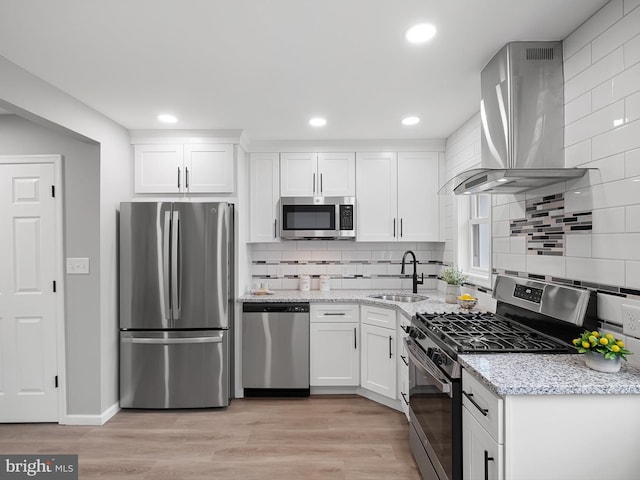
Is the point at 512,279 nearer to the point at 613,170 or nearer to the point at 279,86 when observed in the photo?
the point at 613,170

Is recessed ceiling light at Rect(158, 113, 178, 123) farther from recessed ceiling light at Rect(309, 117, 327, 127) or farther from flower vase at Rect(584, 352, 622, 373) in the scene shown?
flower vase at Rect(584, 352, 622, 373)

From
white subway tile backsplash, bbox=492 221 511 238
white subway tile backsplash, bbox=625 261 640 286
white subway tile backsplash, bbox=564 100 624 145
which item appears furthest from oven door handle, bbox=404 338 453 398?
white subway tile backsplash, bbox=564 100 624 145

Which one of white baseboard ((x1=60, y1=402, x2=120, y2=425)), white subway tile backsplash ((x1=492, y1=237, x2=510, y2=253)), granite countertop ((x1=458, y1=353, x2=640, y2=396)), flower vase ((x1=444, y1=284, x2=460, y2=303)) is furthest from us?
flower vase ((x1=444, y1=284, x2=460, y2=303))

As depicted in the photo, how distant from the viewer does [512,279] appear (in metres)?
2.37

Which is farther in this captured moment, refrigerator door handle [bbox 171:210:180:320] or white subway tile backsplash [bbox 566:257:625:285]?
refrigerator door handle [bbox 171:210:180:320]

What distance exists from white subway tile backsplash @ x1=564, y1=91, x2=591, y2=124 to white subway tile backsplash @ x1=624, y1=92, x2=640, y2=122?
0.24 metres

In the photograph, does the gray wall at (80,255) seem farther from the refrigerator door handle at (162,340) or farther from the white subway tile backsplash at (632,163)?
the white subway tile backsplash at (632,163)

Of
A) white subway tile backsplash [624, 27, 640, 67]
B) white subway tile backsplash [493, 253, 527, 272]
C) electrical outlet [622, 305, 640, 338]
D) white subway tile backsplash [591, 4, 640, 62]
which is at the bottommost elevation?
electrical outlet [622, 305, 640, 338]

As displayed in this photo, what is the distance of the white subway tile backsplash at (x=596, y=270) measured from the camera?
63.3 inches

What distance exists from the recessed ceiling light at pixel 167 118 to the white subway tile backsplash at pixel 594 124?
9.20ft

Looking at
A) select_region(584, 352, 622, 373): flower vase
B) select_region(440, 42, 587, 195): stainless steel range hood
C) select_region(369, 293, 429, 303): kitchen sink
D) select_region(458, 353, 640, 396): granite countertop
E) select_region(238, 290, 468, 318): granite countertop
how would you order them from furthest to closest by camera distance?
1. select_region(369, 293, 429, 303): kitchen sink
2. select_region(238, 290, 468, 318): granite countertop
3. select_region(440, 42, 587, 195): stainless steel range hood
4. select_region(584, 352, 622, 373): flower vase
5. select_region(458, 353, 640, 396): granite countertop

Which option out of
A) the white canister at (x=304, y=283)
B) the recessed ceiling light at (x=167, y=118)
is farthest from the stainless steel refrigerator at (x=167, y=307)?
the white canister at (x=304, y=283)

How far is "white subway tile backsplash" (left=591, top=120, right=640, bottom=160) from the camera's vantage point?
1530 millimetres

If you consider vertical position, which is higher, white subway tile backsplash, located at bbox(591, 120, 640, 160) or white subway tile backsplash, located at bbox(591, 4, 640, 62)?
white subway tile backsplash, located at bbox(591, 4, 640, 62)
